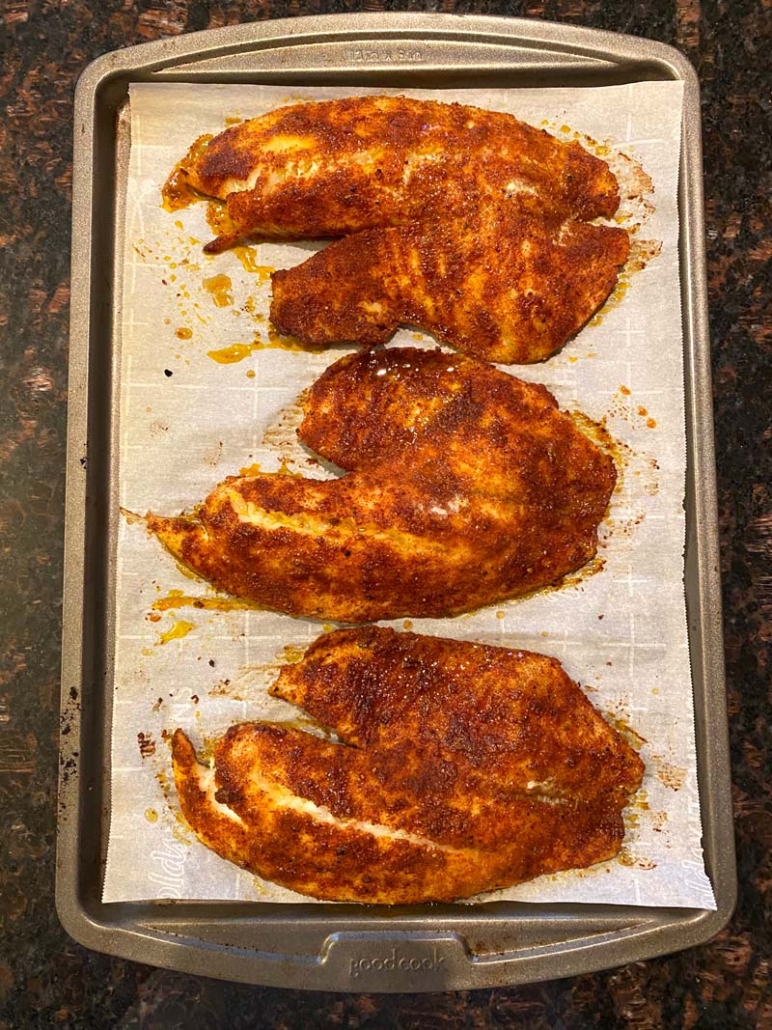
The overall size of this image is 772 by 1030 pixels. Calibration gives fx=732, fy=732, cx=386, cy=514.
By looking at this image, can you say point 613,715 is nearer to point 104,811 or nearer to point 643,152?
point 104,811

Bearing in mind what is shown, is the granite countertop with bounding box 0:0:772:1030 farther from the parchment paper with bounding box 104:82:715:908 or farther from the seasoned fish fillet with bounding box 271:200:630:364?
the seasoned fish fillet with bounding box 271:200:630:364

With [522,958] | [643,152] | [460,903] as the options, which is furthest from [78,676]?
[643,152]

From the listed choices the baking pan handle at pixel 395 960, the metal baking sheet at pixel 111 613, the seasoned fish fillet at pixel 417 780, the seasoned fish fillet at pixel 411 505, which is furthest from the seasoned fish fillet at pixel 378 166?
the baking pan handle at pixel 395 960

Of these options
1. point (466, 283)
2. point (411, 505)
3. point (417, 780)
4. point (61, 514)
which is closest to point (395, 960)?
point (417, 780)

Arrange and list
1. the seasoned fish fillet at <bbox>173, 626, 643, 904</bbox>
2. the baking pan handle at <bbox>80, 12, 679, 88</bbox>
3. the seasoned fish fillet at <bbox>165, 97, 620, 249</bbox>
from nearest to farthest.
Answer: the seasoned fish fillet at <bbox>173, 626, 643, 904</bbox>
the seasoned fish fillet at <bbox>165, 97, 620, 249</bbox>
the baking pan handle at <bbox>80, 12, 679, 88</bbox>

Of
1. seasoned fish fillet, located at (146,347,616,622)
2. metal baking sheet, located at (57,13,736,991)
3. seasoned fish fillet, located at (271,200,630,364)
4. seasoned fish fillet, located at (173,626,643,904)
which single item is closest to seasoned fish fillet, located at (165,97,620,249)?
seasoned fish fillet, located at (271,200,630,364)
